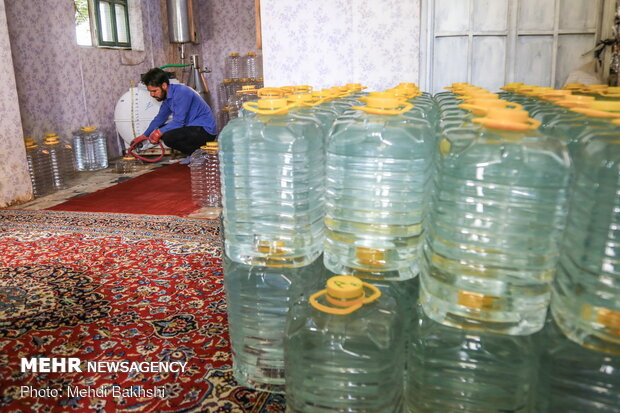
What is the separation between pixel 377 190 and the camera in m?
1.27

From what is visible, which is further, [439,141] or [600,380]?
[439,141]

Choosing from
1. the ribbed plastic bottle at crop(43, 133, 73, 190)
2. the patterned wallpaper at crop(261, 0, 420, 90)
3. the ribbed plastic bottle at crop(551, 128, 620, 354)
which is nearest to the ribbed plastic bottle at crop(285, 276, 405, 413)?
the ribbed plastic bottle at crop(551, 128, 620, 354)

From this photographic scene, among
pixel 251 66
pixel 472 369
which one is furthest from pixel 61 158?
pixel 472 369

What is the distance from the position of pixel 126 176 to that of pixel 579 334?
14.9 ft

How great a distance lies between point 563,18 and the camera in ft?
9.87

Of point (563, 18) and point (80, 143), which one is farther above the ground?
point (563, 18)

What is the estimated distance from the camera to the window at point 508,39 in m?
Result: 2.99

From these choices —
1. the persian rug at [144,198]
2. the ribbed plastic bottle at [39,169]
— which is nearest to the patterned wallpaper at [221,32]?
the persian rug at [144,198]

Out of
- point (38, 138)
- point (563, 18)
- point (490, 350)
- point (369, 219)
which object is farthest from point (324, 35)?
point (38, 138)

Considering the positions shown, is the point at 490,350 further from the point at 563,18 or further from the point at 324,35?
the point at 563,18

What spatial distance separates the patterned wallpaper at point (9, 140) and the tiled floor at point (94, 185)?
5.5 inches

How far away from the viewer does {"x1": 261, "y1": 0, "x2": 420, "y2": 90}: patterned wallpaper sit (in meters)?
3.03

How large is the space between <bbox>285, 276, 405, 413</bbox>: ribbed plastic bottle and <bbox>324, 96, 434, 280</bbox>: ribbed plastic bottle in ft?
0.48

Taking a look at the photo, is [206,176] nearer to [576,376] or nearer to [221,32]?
[576,376]
